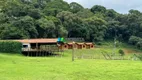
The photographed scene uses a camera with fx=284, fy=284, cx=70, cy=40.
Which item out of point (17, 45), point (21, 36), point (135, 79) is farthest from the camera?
point (21, 36)

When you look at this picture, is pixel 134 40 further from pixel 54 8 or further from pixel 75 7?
pixel 54 8

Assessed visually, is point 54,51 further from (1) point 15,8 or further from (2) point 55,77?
(2) point 55,77

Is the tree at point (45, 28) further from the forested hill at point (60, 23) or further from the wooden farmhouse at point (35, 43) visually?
the wooden farmhouse at point (35, 43)

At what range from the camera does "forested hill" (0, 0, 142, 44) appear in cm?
5861

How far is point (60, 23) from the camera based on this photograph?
69.4m

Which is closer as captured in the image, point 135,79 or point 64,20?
point 135,79

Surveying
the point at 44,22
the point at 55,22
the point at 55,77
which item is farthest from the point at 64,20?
the point at 55,77

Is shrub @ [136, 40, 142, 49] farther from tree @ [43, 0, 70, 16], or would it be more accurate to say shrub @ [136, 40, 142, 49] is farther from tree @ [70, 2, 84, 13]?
tree @ [43, 0, 70, 16]

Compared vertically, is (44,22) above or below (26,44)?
above

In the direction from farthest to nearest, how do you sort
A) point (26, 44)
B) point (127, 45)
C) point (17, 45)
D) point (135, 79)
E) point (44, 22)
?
point (127, 45) → point (44, 22) → point (26, 44) → point (17, 45) → point (135, 79)

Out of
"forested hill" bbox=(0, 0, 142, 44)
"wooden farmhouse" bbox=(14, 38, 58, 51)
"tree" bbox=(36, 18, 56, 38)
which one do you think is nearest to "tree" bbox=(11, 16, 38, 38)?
"forested hill" bbox=(0, 0, 142, 44)

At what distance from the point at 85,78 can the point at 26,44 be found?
33.8 meters

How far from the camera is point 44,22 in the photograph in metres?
62.7

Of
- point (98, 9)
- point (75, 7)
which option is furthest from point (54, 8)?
point (98, 9)
